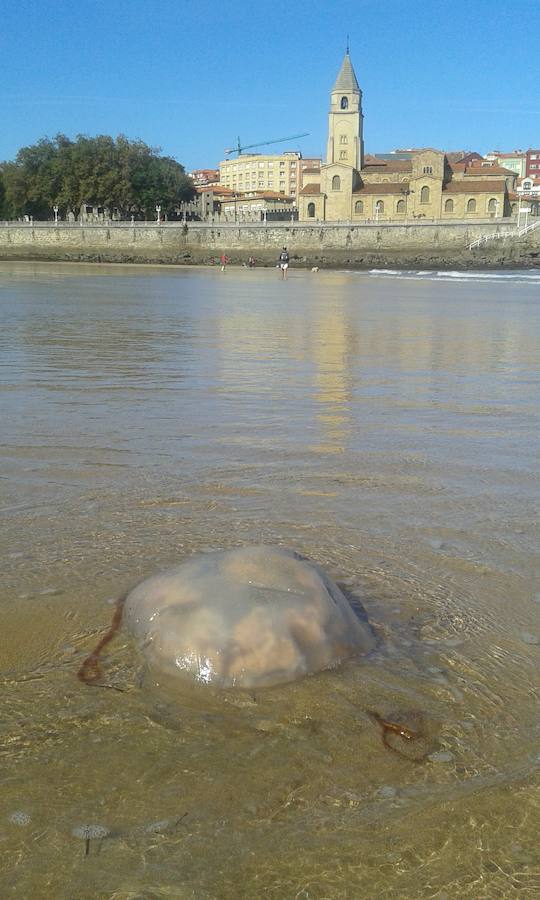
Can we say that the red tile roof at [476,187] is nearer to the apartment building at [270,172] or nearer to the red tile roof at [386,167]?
the red tile roof at [386,167]

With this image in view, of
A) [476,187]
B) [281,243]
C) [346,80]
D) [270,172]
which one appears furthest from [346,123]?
A: [270,172]

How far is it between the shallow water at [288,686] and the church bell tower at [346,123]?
85.1m

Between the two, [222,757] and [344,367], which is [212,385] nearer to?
[344,367]

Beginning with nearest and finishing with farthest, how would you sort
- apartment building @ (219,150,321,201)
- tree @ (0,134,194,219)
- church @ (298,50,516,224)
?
tree @ (0,134,194,219) < church @ (298,50,516,224) < apartment building @ (219,150,321,201)

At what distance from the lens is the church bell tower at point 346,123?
3327 inches

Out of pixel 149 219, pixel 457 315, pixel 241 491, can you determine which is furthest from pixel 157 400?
pixel 149 219

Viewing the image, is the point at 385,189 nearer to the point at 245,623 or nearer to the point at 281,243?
the point at 281,243

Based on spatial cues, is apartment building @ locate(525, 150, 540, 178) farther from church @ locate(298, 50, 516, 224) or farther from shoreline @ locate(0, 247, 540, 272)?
shoreline @ locate(0, 247, 540, 272)

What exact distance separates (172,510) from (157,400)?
301cm

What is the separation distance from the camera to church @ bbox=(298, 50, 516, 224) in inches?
3054

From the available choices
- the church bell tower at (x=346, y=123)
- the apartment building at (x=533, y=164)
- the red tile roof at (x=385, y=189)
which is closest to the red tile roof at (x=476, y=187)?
the red tile roof at (x=385, y=189)

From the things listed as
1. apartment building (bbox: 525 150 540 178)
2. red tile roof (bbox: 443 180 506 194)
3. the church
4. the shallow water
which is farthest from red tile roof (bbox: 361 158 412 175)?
the shallow water

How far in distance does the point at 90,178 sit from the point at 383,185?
30818mm

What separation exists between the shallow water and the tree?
71.6 metres
